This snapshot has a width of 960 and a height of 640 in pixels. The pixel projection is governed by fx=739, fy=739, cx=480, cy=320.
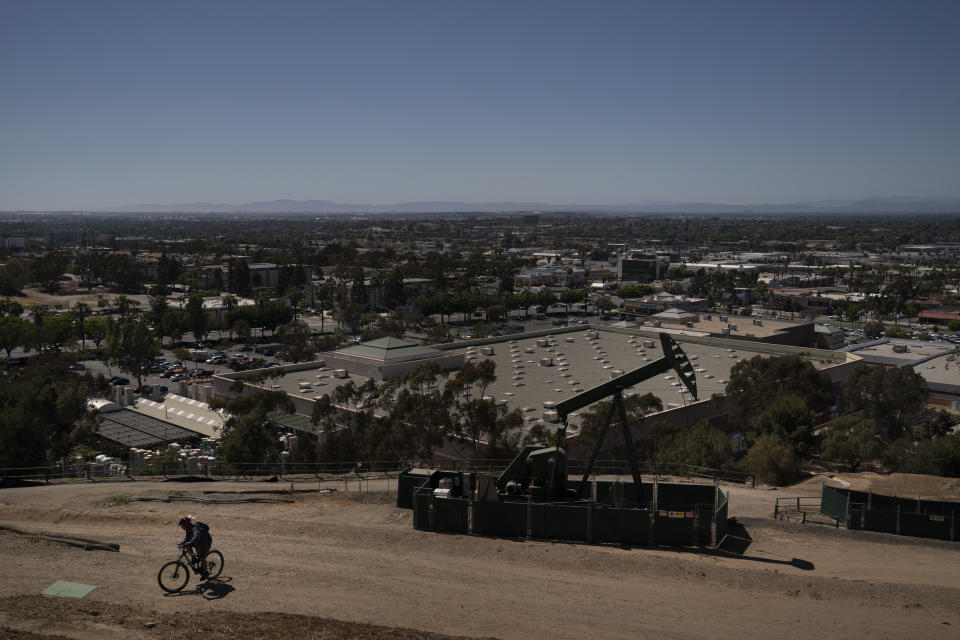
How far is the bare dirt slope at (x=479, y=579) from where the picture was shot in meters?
12.5

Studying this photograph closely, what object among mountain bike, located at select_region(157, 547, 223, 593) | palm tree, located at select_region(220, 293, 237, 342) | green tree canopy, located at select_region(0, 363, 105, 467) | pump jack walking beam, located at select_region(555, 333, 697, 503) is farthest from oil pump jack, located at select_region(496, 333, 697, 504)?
palm tree, located at select_region(220, 293, 237, 342)

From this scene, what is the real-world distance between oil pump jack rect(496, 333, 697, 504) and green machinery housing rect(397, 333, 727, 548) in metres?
0.03

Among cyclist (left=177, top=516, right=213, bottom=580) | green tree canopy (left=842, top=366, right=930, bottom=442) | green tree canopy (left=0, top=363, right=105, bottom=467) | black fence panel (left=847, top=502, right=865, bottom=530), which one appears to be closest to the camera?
cyclist (left=177, top=516, right=213, bottom=580)

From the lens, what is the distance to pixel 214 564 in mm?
13664

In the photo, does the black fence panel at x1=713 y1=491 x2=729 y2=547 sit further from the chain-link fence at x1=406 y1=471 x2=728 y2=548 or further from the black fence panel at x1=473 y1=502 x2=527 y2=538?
the black fence panel at x1=473 y1=502 x2=527 y2=538

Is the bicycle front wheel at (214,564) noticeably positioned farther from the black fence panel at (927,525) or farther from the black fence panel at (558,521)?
the black fence panel at (927,525)

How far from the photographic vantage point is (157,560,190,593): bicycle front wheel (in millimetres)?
12945

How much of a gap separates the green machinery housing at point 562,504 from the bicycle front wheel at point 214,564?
4964 mm

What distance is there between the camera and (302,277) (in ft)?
383

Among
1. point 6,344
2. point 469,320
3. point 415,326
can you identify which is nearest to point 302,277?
point 469,320

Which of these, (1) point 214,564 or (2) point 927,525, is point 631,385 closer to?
(2) point 927,525

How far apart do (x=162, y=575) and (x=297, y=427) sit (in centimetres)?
2344

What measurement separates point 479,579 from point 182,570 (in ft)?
18.4

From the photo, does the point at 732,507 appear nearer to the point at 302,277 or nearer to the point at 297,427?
the point at 297,427
